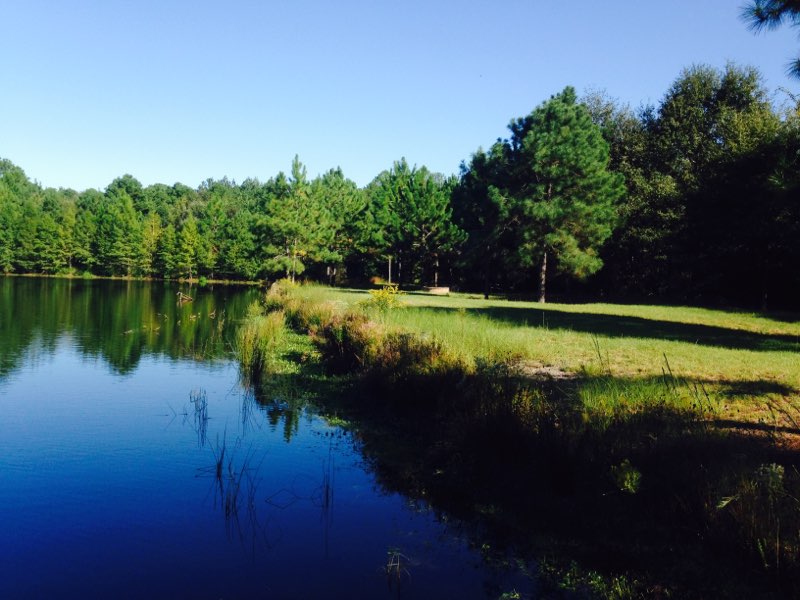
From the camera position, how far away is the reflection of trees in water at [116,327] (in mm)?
16991

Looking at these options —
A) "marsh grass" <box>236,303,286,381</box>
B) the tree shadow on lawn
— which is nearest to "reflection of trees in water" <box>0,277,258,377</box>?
"marsh grass" <box>236,303,286,381</box>

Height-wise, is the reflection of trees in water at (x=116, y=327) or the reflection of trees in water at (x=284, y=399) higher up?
the reflection of trees in water at (x=116, y=327)

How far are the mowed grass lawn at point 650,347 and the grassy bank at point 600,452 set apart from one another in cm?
8

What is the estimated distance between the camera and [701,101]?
1479 inches

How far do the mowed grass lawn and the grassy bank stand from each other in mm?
84

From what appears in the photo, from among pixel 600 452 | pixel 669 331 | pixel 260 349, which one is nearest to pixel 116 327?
pixel 260 349

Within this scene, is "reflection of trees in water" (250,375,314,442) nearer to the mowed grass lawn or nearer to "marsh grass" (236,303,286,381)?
"marsh grass" (236,303,286,381)

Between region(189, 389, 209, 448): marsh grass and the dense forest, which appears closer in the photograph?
region(189, 389, 209, 448): marsh grass

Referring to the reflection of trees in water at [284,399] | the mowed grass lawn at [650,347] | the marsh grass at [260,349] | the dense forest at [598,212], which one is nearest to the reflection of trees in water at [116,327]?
the marsh grass at [260,349]

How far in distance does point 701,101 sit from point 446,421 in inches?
1493

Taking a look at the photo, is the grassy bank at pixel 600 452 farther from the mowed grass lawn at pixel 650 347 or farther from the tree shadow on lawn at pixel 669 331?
the tree shadow on lawn at pixel 669 331

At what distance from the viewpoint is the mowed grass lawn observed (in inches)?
375

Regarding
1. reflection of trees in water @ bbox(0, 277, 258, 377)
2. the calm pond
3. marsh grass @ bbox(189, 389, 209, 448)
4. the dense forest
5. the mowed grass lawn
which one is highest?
the dense forest

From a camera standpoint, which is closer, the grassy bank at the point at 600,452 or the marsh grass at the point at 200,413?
the grassy bank at the point at 600,452
